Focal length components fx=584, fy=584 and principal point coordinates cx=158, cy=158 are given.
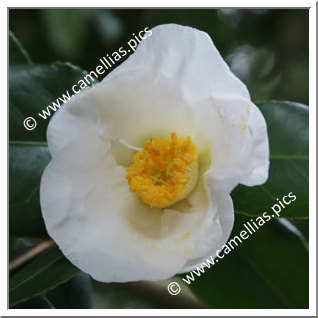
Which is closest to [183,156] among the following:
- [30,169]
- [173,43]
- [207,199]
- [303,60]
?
[207,199]

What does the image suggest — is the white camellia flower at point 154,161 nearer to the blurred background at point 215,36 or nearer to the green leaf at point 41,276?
the green leaf at point 41,276

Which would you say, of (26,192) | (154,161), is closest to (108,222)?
(154,161)

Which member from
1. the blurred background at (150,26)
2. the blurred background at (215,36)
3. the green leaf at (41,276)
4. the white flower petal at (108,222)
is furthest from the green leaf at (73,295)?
the blurred background at (215,36)

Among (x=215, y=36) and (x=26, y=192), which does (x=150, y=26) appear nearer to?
(x=215, y=36)

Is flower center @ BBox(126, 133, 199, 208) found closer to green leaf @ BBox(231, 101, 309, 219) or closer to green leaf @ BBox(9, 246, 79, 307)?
green leaf @ BBox(231, 101, 309, 219)

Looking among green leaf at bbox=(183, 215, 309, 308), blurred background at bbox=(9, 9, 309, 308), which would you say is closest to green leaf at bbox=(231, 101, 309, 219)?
green leaf at bbox=(183, 215, 309, 308)
